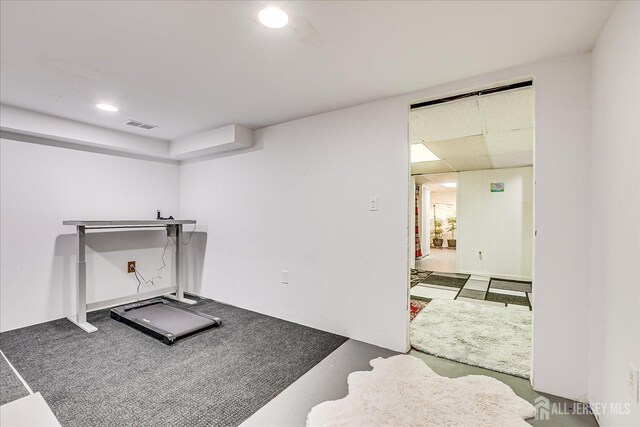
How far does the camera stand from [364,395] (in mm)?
1812

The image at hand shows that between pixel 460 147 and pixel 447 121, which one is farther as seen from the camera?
pixel 460 147

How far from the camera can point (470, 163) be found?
5332 millimetres

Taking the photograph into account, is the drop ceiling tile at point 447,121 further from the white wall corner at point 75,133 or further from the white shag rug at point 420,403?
the white wall corner at point 75,133

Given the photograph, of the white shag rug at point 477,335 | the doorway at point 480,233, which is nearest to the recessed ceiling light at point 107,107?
the doorway at point 480,233

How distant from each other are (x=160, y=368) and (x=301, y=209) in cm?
181

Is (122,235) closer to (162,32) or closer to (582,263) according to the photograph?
(162,32)

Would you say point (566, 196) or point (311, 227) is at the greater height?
point (566, 196)

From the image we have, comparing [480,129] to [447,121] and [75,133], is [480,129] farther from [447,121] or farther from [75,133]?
[75,133]

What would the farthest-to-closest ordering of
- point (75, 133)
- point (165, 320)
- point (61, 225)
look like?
1. point (61, 225)
2. point (75, 133)
3. point (165, 320)

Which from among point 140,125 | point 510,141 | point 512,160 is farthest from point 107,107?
point 512,160

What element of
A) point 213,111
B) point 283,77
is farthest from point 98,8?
point 213,111

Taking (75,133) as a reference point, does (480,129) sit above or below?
above

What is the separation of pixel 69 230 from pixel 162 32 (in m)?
2.88

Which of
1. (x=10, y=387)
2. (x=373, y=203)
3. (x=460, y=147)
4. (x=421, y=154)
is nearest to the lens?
(x=10, y=387)
